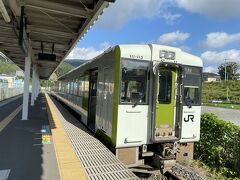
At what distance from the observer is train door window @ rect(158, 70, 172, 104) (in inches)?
268

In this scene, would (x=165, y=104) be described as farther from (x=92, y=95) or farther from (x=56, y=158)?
(x=92, y=95)

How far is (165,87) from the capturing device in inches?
270

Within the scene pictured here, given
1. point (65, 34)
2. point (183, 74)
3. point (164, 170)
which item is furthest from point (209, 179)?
point (65, 34)

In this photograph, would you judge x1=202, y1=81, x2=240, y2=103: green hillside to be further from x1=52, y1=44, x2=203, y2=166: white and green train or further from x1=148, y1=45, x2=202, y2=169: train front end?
x1=52, y1=44, x2=203, y2=166: white and green train

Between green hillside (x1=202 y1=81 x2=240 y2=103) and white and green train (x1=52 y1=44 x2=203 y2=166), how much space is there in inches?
2115

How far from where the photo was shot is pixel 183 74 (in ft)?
22.7

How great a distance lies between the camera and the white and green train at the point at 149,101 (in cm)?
631

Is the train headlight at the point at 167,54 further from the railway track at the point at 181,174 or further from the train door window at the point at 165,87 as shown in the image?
the railway track at the point at 181,174

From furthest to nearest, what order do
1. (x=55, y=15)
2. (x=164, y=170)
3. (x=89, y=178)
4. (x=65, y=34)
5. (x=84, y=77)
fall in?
(x=84, y=77) → (x=65, y=34) → (x=55, y=15) → (x=164, y=170) → (x=89, y=178)

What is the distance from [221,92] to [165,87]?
64.6 meters

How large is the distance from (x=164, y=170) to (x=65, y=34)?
6139 mm

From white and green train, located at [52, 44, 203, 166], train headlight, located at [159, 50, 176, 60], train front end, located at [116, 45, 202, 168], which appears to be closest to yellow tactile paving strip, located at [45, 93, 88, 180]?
white and green train, located at [52, 44, 203, 166]

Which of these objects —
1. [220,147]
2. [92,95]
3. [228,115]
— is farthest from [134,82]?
[228,115]

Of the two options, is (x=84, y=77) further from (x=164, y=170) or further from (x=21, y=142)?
(x=164, y=170)
